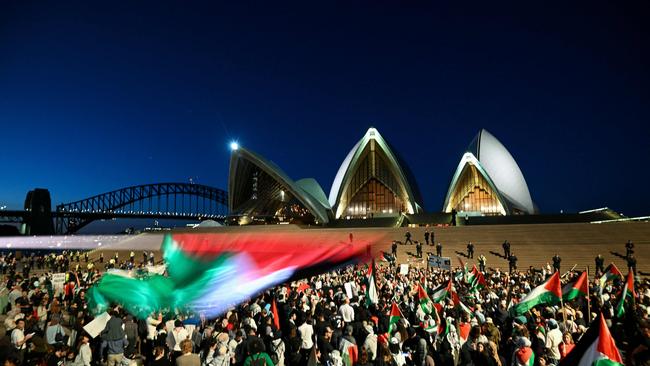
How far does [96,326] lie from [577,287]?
7381 millimetres

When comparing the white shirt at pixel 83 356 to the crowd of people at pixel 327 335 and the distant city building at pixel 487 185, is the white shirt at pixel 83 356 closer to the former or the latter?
the crowd of people at pixel 327 335

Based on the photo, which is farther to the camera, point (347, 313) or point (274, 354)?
point (347, 313)

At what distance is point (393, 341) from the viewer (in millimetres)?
4559

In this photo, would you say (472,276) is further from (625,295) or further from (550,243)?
(550,243)

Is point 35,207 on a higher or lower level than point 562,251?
higher

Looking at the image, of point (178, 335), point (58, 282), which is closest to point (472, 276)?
point (178, 335)

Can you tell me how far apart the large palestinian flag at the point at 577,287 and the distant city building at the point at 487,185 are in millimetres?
33198

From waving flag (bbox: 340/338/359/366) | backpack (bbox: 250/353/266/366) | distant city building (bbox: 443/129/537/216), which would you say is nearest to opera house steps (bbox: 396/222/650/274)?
waving flag (bbox: 340/338/359/366)

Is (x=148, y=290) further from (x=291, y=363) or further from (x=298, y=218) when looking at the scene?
(x=298, y=218)

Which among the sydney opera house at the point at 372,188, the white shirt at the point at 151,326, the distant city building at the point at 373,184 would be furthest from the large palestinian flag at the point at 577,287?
the distant city building at the point at 373,184

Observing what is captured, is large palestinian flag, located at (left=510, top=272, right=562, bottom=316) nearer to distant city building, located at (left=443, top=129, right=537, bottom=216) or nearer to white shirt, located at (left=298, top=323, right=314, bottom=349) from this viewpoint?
white shirt, located at (left=298, top=323, right=314, bottom=349)

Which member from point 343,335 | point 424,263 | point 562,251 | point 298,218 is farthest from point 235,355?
point 298,218

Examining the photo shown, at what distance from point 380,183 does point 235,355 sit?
39.2m

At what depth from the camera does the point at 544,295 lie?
6215 mm
